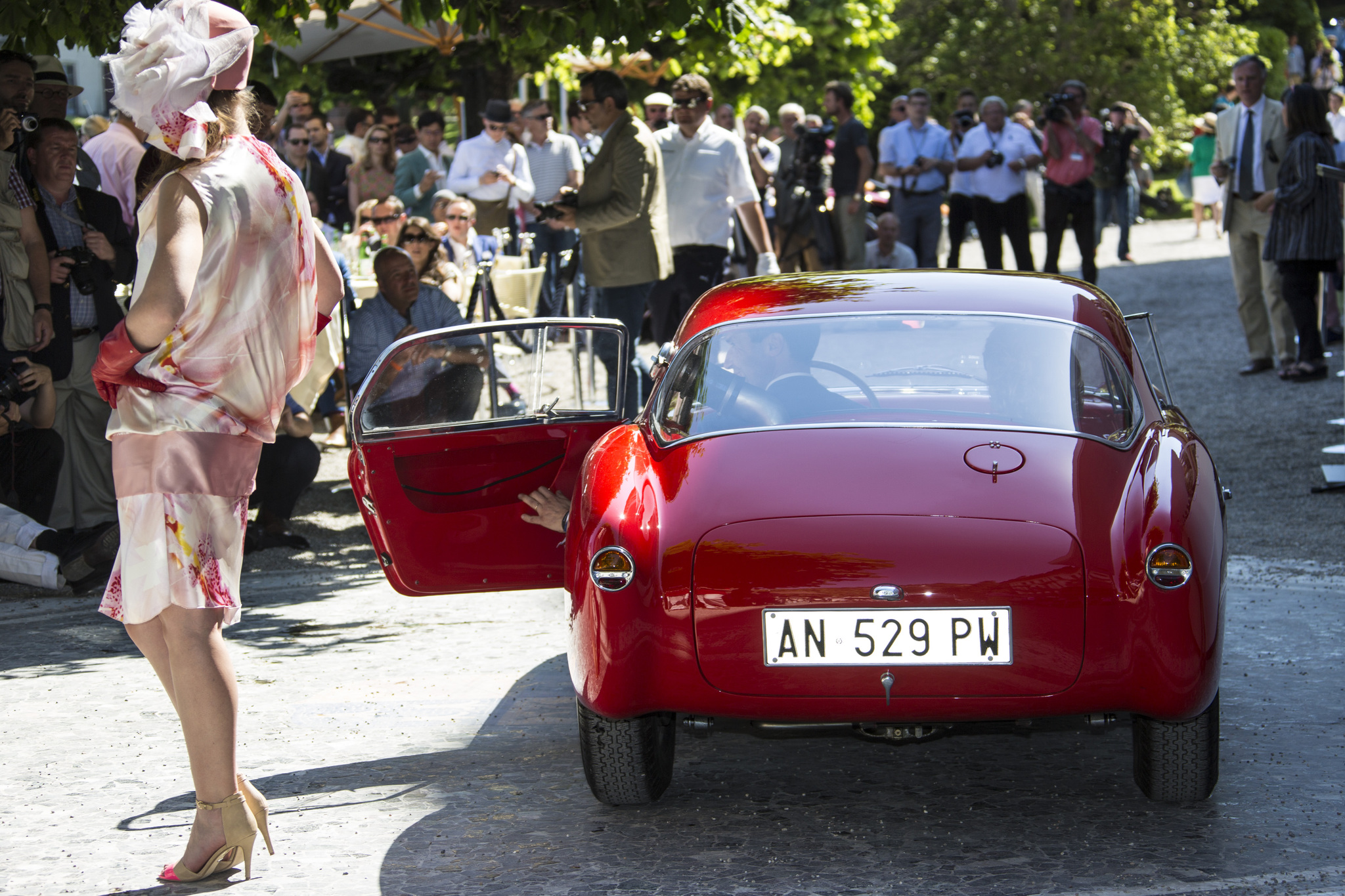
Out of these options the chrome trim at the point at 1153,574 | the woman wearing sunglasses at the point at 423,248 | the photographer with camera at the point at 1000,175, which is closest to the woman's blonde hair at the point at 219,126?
the chrome trim at the point at 1153,574

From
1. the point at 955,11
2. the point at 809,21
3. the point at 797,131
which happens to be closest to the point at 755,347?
the point at 797,131

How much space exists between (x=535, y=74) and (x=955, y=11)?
70.9 feet

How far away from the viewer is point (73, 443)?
820 centimetres

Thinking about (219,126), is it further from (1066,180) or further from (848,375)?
(1066,180)

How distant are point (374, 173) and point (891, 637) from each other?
12484 millimetres

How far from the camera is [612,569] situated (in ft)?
13.4

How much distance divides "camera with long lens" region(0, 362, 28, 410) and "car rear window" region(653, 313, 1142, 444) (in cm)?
Answer: 407

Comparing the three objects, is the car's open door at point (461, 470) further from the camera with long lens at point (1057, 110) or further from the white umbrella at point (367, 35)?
the camera with long lens at point (1057, 110)

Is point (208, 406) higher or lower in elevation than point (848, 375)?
higher

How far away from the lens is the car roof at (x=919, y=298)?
16.0 feet

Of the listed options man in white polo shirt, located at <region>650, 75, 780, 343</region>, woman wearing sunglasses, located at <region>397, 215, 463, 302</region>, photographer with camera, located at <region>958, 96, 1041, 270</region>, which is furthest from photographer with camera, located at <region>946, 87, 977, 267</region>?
woman wearing sunglasses, located at <region>397, 215, 463, 302</region>

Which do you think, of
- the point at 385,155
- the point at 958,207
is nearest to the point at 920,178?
the point at 958,207

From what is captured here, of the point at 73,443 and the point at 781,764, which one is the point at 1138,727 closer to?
the point at 781,764

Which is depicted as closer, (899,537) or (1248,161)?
(899,537)
